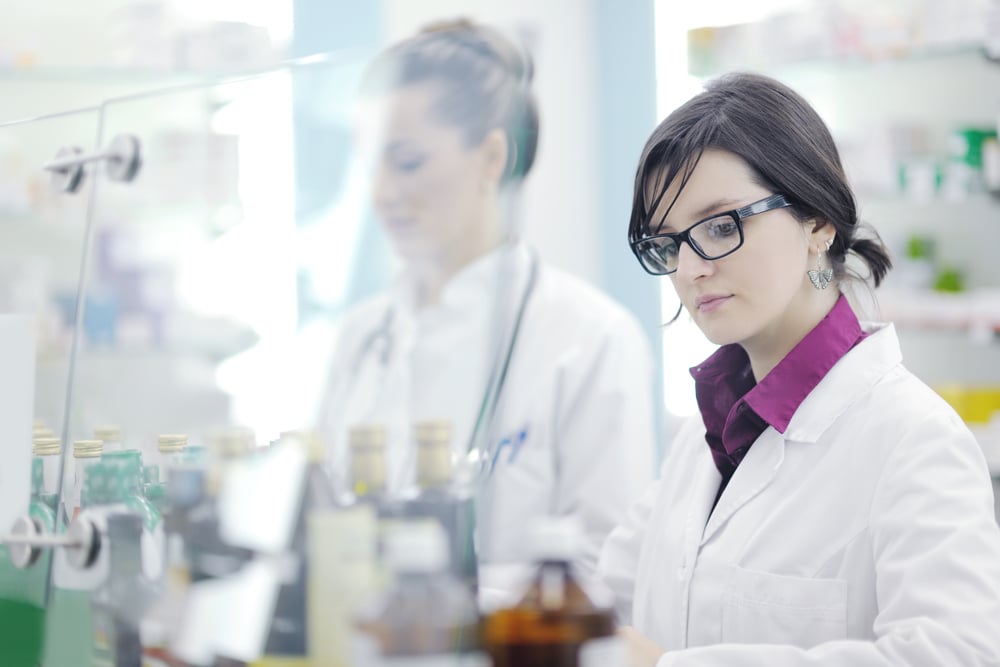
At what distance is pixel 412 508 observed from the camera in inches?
33.2

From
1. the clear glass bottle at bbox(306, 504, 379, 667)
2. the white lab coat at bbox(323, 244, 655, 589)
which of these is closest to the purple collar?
the white lab coat at bbox(323, 244, 655, 589)

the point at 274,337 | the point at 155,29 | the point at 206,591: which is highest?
the point at 155,29

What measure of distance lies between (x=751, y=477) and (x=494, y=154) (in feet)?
2.00

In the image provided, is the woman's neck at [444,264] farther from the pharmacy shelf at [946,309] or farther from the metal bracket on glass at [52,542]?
the pharmacy shelf at [946,309]

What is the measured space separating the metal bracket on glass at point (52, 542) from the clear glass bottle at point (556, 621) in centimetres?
47

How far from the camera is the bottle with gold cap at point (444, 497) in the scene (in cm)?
85

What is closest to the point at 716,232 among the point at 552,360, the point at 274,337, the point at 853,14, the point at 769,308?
the point at 769,308

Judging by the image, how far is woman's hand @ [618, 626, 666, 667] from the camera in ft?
3.76

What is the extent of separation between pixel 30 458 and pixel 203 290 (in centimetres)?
28

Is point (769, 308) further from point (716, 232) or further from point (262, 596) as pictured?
point (262, 596)

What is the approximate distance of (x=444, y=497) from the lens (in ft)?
2.82

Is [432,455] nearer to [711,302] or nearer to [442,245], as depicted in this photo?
[442,245]

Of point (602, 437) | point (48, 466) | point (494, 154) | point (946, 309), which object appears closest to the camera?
point (494, 154)

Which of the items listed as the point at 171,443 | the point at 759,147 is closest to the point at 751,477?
the point at 759,147
